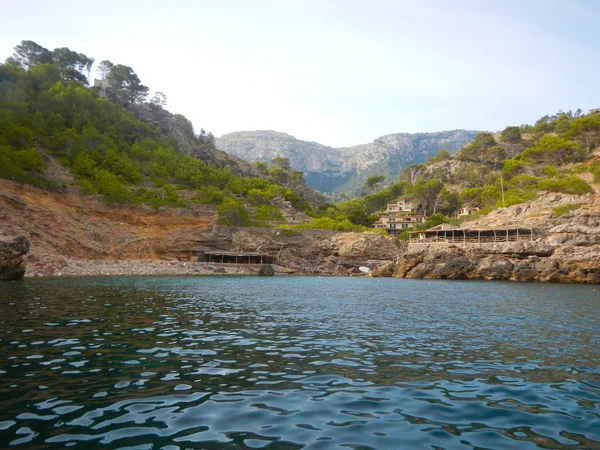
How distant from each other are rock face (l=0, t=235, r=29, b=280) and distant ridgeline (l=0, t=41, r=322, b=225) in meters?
22.3

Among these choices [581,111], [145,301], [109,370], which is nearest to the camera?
[109,370]

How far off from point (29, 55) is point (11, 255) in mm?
87853

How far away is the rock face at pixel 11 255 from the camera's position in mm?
27766

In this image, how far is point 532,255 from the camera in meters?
49.8

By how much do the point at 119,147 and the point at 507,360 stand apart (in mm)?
78441

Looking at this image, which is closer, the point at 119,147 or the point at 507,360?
the point at 507,360

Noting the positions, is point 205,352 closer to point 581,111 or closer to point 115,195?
point 115,195

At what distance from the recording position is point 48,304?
55.8 feet

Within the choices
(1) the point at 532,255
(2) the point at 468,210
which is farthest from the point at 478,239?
(2) the point at 468,210

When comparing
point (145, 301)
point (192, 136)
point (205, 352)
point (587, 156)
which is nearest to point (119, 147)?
point (192, 136)

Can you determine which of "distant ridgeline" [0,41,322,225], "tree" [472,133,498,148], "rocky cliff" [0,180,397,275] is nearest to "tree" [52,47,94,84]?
"distant ridgeline" [0,41,322,225]

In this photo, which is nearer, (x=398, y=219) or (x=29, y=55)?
(x=29, y=55)

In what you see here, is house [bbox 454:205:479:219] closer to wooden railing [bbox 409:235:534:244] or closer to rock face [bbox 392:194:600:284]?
rock face [bbox 392:194:600:284]

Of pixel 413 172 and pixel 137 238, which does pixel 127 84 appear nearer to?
pixel 137 238
